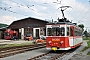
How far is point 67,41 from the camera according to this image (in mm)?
17906

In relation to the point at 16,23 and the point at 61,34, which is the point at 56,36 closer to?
the point at 61,34

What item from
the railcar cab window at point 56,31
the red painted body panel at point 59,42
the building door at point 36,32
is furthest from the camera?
the building door at point 36,32

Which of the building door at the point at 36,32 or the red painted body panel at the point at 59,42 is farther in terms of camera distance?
the building door at the point at 36,32

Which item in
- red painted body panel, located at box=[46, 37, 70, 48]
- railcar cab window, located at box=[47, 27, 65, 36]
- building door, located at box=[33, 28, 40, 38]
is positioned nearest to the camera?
red painted body panel, located at box=[46, 37, 70, 48]

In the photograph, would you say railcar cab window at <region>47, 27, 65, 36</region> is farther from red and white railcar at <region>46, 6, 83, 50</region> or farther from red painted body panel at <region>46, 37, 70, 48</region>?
red painted body panel at <region>46, 37, 70, 48</region>

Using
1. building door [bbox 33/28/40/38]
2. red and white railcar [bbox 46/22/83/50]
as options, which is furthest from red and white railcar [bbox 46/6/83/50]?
building door [bbox 33/28/40/38]

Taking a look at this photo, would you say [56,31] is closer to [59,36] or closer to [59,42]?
[59,36]

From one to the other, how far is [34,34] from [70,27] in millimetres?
47016

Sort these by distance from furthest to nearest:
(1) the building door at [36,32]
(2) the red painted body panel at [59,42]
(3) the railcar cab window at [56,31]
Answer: (1) the building door at [36,32], (3) the railcar cab window at [56,31], (2) the red painted body panel at [59,42]

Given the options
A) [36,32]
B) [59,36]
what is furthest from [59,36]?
[36,32]

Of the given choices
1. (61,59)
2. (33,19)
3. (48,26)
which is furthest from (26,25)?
(61,59)

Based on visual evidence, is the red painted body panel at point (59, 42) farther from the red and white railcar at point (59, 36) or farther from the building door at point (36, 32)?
the building door at point (36, 32)

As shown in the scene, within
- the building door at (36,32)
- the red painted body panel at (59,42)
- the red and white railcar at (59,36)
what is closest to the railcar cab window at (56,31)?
the red and white railcar at (59,36)

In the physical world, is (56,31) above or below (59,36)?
above
